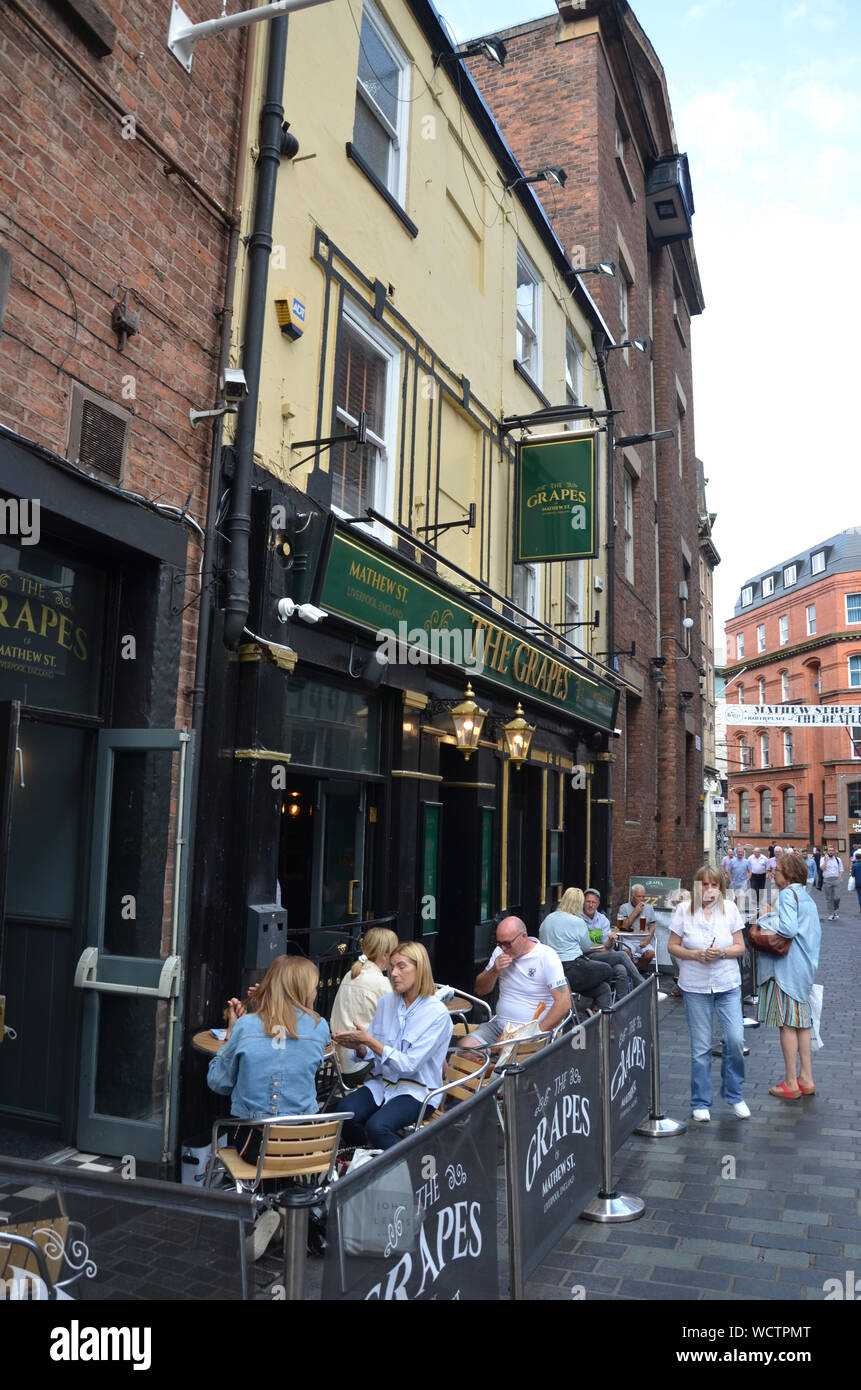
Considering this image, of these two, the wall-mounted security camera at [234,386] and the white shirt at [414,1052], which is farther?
the wall-mounted security camera at [234,386]

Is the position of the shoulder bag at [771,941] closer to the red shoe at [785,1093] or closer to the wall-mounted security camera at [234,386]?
the red shoe at [785,1093]

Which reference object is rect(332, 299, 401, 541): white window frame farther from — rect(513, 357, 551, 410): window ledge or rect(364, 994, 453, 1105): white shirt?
rect(364, 994, 453, 1105): white shirt

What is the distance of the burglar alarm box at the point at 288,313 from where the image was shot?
7.03 meters

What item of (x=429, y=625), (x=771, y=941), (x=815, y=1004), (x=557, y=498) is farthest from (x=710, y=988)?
(x=557, y=498)

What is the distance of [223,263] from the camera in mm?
6562

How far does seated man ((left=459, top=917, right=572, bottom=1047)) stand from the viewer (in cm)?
654

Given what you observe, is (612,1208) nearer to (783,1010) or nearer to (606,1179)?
(606,1179)

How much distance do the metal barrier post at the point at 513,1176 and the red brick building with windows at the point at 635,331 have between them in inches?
476

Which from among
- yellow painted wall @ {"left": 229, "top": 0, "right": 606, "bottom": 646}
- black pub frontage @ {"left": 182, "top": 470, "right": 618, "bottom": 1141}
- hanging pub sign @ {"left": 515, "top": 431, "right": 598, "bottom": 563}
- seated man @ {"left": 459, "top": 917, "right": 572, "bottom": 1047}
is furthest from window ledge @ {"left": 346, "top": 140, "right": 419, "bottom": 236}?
seated man @ {"left": 459, "top": 917, "right": 572, "bottom": 1047}

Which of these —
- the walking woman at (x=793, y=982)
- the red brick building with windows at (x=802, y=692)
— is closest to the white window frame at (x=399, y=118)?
the walking woman at (x=793, y=982)

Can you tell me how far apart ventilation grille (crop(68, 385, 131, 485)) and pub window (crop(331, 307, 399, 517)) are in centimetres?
267

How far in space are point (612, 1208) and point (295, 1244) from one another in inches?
128
